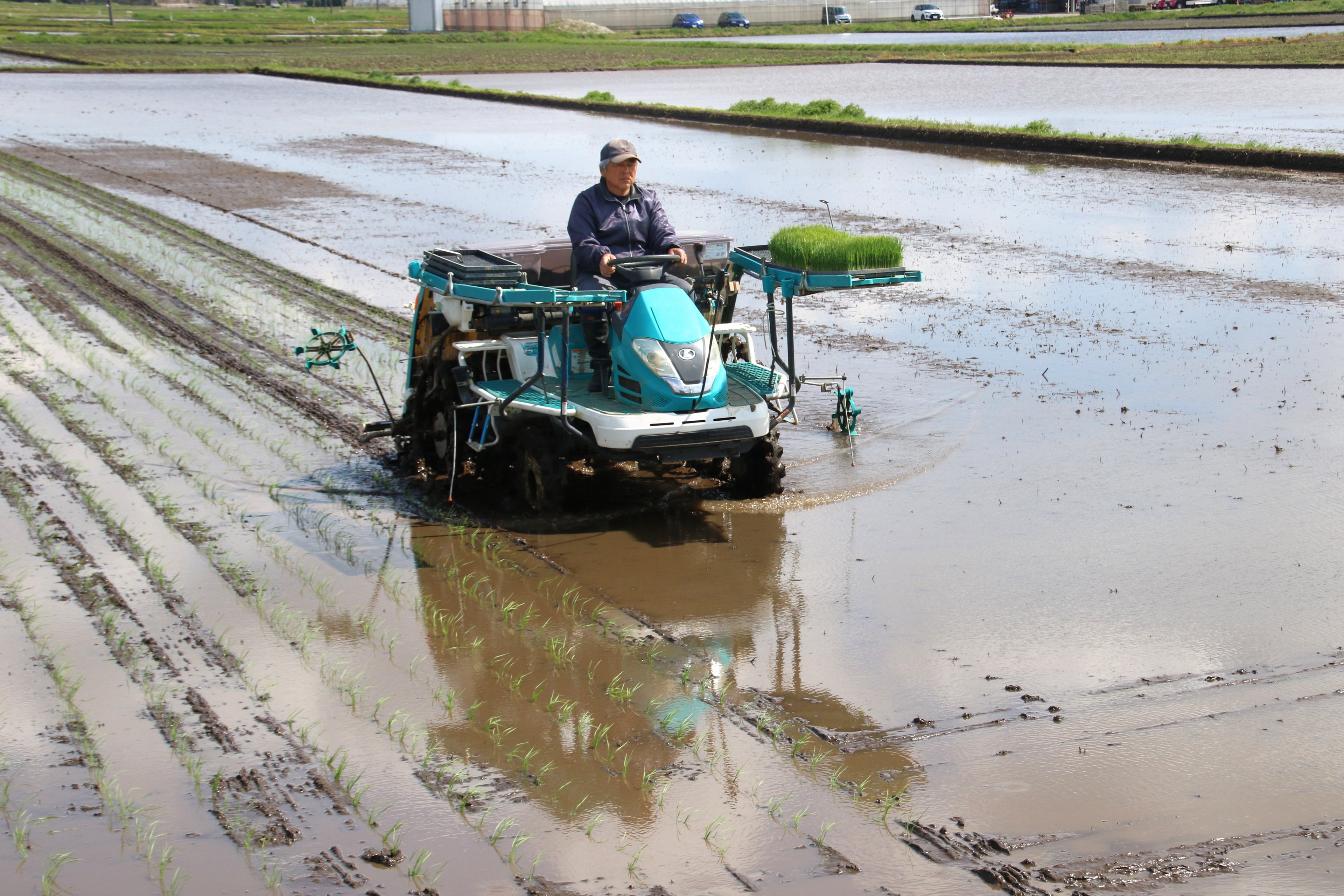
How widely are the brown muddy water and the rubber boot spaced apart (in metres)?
0.68

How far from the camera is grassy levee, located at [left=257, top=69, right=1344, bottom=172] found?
70.1 ft

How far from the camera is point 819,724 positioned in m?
5.58

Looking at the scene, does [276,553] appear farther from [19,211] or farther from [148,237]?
[19,211]

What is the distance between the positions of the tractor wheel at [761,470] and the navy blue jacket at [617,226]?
131 centimetres

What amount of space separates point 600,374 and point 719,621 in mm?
2075

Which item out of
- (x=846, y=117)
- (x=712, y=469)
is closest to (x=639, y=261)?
(x=712, y=469)

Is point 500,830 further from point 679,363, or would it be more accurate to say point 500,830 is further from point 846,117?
point 846,117

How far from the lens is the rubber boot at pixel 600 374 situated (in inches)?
322

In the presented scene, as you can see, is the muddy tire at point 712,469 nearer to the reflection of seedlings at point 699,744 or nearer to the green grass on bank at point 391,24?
the reflection of seedlings at point 699,744

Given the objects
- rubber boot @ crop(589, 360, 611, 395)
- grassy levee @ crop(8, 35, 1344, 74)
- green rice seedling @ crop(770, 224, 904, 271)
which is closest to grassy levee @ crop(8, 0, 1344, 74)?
grassy levee @ crop(8, 35, 1344, 74)

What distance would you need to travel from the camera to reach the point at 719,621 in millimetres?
6668

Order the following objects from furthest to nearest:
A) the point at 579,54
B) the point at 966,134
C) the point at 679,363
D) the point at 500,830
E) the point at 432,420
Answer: the point at 579,54, the point at 966,134, the point at 432,420, the point at 679,363, the point at 500,830

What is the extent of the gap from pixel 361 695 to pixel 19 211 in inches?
609

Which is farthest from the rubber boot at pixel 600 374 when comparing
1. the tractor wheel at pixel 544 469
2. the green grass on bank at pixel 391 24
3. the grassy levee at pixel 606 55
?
the green grass on bank at pixel 391 24
